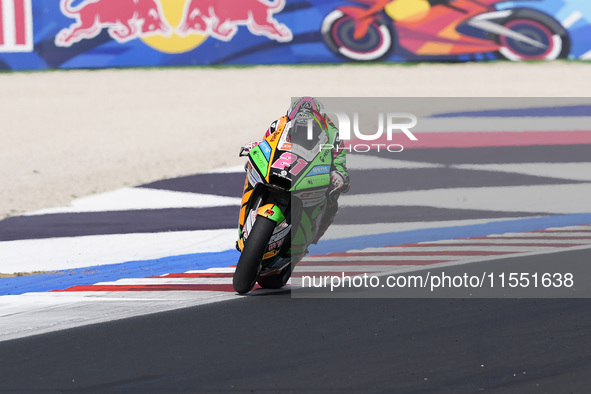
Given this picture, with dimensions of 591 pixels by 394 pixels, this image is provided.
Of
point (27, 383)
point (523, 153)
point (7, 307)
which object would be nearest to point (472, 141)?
point (523, 153)

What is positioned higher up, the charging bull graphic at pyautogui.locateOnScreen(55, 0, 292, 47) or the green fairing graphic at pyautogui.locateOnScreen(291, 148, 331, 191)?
the green fairing graphic at pyautogui.locateOnScreen(291, 148, 331, 191)

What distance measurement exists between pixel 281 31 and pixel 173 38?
6.93 feet

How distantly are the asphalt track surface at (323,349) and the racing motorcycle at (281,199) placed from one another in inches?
11.7

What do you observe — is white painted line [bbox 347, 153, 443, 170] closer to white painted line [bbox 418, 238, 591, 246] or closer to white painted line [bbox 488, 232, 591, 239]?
white painted line [bbox 488, 232, 591, 239]

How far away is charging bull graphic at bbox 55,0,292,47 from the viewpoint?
21.1 m

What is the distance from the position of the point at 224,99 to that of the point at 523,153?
22.1 feet

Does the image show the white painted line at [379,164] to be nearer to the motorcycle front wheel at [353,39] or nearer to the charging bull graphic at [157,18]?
the motorcycle front wheel at [353,39]

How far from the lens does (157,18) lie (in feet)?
69.5

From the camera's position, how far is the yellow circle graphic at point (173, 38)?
834 inches

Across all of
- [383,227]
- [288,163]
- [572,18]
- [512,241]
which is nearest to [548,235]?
[512,241]

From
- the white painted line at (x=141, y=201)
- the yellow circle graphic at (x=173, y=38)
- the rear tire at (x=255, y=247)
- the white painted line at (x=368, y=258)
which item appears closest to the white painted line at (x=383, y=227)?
the white painted line at (x=368, y=258)

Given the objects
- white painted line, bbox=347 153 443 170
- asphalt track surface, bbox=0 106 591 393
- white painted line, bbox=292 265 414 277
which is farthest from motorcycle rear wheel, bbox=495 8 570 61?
asphalt track surface, bbox=0 106 591 393

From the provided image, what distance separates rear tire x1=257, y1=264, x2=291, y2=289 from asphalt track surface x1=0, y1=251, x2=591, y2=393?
0.34 m

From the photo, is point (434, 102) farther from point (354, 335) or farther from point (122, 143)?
point (354, 335)
